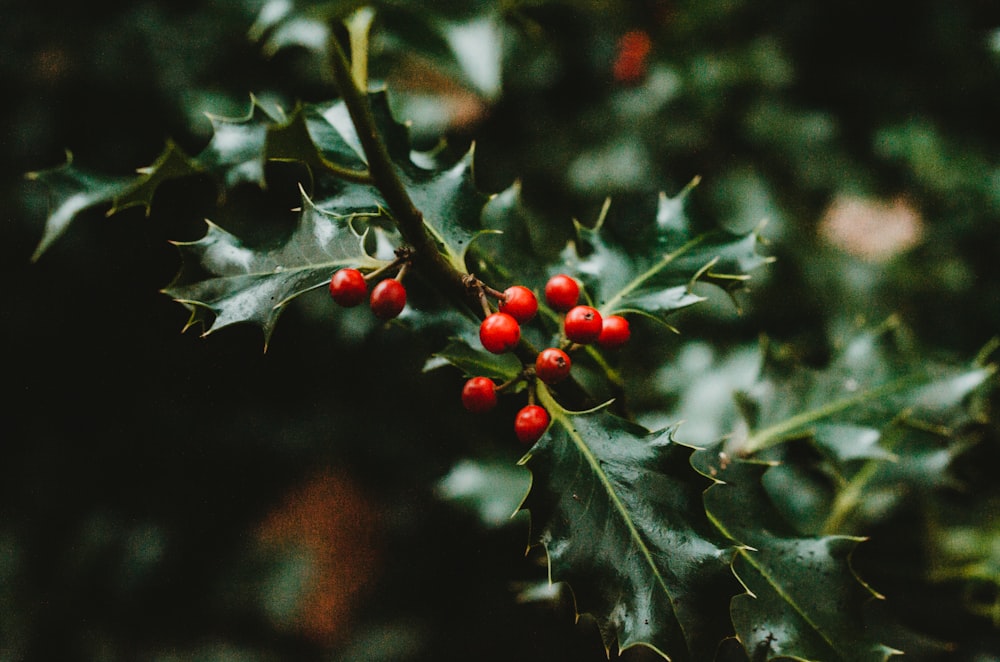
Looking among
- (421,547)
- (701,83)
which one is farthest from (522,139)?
(421,547)

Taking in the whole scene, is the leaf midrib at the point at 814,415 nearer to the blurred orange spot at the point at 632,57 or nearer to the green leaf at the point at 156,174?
the green leaf at the point at 156,174

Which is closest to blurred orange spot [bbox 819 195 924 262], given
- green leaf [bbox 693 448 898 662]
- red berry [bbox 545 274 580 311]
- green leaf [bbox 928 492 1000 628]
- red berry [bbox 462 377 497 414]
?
green leaf [bbox 928 492 1000 628]

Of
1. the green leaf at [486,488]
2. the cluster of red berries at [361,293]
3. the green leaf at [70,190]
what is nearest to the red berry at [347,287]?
the cluster of red berries at [361,293]

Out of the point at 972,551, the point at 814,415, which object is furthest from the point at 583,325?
the point at 972,551

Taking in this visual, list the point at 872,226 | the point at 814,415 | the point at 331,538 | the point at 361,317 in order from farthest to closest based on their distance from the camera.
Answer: the point at 331,538
the point at 872,226
the point at 361,317
the point at 814,415

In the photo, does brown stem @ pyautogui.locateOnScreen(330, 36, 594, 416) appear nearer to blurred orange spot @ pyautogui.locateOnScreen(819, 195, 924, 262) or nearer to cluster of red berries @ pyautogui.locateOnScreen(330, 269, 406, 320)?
cluster of red berries @ pyautogui.locateOnScreen(330, 269, 406, 320)

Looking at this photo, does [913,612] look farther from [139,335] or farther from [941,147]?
[139,335]

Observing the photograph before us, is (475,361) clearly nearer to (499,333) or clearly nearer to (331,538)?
(499,333)

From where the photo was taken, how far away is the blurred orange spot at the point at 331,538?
2.01 meters

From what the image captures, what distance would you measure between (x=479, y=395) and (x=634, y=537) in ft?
0.58

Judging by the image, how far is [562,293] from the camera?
629 mm

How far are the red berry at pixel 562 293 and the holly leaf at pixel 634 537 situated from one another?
11 cm

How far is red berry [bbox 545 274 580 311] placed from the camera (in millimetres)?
629

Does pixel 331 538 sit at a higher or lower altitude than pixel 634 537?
lower
